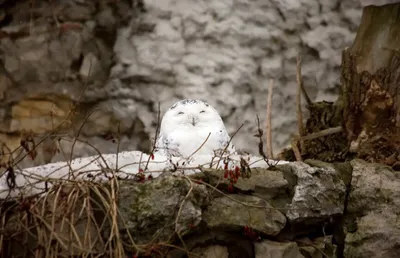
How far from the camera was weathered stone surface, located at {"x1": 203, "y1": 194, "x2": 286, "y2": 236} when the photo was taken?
1.87 m

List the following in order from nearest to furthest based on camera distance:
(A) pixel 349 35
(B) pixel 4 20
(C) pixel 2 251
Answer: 1. (C) pixel 2 251
2. (B) pixel 4 20
3. (A) pixel 349 35

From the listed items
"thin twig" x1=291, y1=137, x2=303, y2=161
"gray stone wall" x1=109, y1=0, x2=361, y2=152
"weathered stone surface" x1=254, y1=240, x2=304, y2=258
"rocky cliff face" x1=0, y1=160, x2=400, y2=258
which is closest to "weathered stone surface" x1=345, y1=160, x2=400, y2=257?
"rocky cliff face" x1=0, y1=160, x2=400, y2=258

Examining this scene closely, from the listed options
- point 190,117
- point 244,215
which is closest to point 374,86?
point 190,117

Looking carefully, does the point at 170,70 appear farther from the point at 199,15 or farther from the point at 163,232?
the point at 163,232

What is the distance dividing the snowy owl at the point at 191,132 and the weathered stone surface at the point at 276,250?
18.8 inches

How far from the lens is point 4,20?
Result: 333 cm

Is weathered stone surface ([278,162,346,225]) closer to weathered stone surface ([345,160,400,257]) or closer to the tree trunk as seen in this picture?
weathered stone surface ([345,160,400,257])

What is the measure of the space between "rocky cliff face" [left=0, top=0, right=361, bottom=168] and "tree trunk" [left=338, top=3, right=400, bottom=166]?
910 millimetres

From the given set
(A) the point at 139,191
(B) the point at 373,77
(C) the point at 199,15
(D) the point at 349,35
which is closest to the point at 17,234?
(A) the point at 139,191

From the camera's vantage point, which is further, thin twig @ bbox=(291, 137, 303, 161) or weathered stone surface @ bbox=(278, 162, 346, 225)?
thin twig @ bbox=(291, 137, 303, 161)

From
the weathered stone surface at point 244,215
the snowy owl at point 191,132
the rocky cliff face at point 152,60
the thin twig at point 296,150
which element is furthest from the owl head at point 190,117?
the rocky cliff face at point 152,60

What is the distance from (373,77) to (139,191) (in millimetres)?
1181

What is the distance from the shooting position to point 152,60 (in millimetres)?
3449

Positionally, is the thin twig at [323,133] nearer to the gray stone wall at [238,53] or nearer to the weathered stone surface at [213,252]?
the gray stone wall at [238,53]
